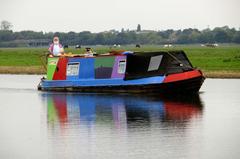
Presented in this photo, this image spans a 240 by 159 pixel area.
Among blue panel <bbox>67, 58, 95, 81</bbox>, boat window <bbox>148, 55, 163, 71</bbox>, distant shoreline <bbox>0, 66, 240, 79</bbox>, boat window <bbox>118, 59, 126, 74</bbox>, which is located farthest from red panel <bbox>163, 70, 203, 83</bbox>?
distant shoreline <bbox>0, 66, 240, 79</bbox>

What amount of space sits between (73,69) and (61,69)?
0.81 m

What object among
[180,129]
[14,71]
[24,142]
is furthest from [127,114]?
[14,71]

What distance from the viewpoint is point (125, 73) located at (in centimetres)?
4172

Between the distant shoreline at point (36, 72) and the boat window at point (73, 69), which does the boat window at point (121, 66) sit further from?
the distant shoreline at point (36, 72)

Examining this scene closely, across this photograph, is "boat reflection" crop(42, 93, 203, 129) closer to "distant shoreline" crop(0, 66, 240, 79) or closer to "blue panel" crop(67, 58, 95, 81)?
"blue panel" crop(67, 58, 95, 81)

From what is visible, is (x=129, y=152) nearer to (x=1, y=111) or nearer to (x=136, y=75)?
(x=1, y=111)

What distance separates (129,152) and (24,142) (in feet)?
11.7

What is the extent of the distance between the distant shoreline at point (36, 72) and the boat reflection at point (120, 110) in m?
15.5

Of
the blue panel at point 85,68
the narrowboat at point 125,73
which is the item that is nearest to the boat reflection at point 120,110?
the narrowboat at point 125,73

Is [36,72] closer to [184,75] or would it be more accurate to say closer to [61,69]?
[61,69]

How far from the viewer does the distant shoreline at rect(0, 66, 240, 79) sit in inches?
2190

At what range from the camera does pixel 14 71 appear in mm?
65062

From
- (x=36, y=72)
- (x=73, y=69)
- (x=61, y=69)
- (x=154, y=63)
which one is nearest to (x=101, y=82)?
(x=73, y=69)

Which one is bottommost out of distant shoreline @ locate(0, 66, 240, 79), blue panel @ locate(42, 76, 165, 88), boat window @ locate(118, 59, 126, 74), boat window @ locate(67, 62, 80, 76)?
distant shoreline @ locate(0, 66, 240, 79)
